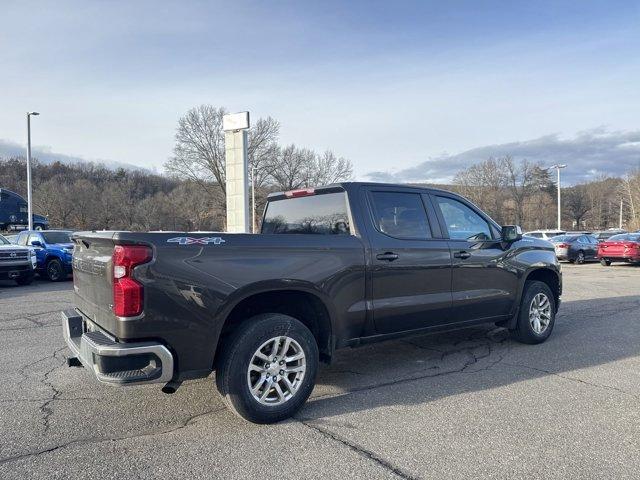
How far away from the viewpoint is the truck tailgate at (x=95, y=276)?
142 inches

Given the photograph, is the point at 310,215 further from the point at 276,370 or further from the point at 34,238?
the point at 34,238

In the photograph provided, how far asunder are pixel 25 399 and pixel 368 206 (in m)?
3.60

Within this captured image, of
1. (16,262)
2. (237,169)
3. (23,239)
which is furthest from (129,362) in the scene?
(237,169)

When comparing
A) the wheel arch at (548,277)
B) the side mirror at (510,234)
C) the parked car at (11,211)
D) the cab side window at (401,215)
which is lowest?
the wheel arch at (548,277)

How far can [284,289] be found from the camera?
4066 mm

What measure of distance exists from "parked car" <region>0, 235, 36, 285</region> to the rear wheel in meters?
1.26

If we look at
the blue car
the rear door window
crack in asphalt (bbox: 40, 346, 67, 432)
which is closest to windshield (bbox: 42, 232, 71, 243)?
the blue car

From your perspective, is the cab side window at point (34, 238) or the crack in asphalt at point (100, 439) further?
the cab side window at point (34, 238)

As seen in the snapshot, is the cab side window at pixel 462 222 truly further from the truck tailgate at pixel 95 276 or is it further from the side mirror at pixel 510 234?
the truck tailgate at pixel 95 276

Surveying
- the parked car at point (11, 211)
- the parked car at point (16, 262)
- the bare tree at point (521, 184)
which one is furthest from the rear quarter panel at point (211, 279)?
the bare tree at point (521, 184)

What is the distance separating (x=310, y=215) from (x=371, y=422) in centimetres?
216

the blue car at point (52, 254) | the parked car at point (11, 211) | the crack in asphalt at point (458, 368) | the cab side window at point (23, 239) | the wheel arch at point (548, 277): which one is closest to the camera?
the crack in asphalt at point (458, 368)

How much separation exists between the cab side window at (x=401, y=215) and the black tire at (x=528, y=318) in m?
1.97

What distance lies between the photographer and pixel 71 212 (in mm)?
53000
